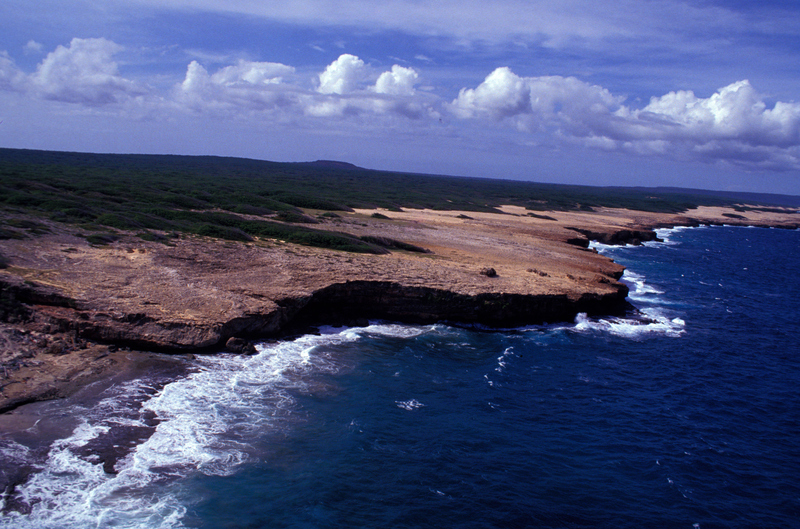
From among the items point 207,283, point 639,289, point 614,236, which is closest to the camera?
A: point 207,283

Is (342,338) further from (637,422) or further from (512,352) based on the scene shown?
(637,422)

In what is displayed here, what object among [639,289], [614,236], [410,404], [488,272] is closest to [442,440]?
[410,404]

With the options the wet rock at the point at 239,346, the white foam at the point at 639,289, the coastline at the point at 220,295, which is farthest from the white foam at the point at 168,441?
the white foam at the point at 639,289

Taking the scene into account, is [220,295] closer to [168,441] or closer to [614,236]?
[168,441]

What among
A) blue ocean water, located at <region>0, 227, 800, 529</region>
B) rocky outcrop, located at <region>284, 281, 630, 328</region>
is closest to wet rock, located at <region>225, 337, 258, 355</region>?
blue ocean water, located at <region>0, 227, 800, 529</region>

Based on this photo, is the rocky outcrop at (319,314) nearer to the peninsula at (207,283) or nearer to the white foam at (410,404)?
the peninsula at (207,283)
